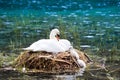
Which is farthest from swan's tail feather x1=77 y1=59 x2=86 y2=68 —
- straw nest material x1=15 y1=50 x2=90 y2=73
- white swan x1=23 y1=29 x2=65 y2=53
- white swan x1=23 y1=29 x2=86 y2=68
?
white swan x1=23 y1=29 x2=65 y2=53

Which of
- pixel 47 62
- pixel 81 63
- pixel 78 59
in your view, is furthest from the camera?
pixel 78 59

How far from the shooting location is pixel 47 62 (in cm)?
1585

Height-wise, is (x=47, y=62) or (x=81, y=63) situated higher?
(x=47, y=62)

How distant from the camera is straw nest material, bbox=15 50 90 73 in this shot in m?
15.8

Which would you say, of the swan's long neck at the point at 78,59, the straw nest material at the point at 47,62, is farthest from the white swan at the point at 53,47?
the straw nest material at the point at 47,62

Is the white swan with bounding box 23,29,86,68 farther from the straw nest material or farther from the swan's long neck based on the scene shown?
the straw nest material

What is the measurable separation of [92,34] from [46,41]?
9446 millimetres

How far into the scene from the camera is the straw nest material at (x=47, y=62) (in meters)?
15.8

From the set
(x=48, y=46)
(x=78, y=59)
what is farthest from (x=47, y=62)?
(x=78, y=59)

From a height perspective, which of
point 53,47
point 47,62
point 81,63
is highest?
point 53,47

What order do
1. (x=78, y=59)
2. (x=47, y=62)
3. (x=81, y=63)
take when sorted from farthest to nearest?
(x=78, y=59) < (x=81, y=63) < (x=47, y=62)

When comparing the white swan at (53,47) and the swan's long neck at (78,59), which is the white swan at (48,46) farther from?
the swan's long neck at (78,59)

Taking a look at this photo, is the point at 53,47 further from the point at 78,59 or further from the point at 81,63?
the point at 81,63

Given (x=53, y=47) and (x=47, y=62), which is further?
(x=53, y=47)
